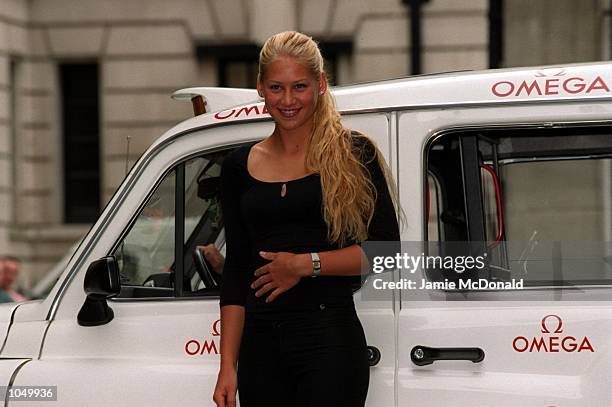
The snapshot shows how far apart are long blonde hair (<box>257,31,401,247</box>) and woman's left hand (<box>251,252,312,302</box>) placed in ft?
0.39

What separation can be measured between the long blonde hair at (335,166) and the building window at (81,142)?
14.1m

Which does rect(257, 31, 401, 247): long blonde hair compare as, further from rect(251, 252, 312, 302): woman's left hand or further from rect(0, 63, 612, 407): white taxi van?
rect(0, 63, 612, 407): white taxi van

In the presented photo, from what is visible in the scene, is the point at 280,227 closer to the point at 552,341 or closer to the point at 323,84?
the point at 323,84

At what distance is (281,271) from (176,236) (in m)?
0.79

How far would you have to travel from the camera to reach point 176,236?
3.97 metres

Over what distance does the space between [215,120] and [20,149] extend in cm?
1348

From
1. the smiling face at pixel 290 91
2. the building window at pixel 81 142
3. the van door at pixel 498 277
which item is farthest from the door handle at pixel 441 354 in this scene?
the building window at pixel 81 142

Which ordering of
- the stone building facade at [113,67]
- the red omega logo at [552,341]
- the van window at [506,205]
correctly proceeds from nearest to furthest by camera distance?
1. the red omega logo at [552,341]
2. the van window at [506,205]
3. the stone building facade at [113,67]

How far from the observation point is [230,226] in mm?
3455

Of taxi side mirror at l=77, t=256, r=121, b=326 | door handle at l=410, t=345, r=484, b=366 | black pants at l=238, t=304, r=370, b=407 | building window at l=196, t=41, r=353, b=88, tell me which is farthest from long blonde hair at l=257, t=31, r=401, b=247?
building window at l=196, t=41, r=353, b=88

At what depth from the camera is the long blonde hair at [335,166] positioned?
10.7ft

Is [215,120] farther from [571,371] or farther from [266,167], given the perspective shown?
[571,371]

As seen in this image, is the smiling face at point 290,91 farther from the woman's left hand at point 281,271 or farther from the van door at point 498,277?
the van door at point 498,277

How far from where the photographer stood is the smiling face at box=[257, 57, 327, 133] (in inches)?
130
